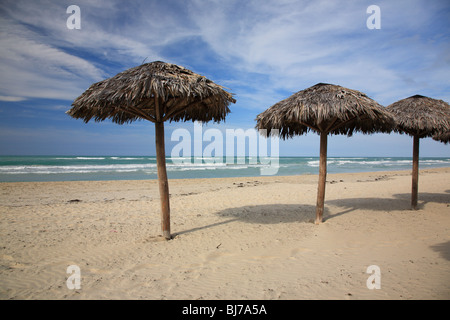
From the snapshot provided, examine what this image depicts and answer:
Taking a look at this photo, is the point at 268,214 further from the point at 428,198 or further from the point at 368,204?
the point at 428,198

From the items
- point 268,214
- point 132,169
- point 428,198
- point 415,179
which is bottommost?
point 132,169

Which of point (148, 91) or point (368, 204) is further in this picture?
point (368, 204)

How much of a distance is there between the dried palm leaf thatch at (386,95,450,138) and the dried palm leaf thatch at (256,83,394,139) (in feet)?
2.97

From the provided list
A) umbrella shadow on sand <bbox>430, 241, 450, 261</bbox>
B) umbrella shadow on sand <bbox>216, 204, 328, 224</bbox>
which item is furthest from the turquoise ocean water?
umbrella shadow on sand <bbox>430, 241, 450, 261</bbox>

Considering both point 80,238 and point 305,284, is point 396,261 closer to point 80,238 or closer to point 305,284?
point 305,284

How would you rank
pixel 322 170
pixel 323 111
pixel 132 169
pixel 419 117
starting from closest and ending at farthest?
1. pixel 323 111
2. pixel 322 170
3. pixel 419 117
4. pixel 132 169

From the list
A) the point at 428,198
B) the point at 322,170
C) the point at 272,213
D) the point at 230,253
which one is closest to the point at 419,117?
the point at 322,170

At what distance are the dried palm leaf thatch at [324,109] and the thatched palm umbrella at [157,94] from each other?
46.4 inches

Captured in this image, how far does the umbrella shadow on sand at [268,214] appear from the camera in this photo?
A: 616cm

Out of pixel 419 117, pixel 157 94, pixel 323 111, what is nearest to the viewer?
pixel 157 94

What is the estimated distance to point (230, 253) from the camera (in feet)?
13.7

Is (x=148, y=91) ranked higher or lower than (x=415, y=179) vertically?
higher

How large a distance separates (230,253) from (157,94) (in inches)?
111
